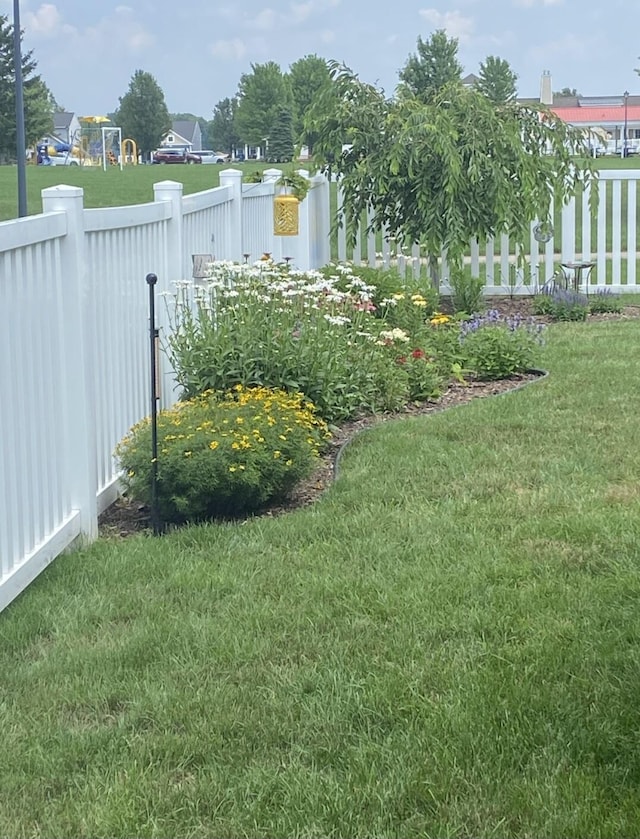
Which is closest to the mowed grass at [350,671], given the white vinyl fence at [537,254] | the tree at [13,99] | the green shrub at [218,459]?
the green shrub at [218,459]

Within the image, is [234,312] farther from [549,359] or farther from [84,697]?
[84,697]

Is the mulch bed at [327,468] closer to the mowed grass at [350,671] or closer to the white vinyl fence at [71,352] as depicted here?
the white vinyl fence at [71,352]

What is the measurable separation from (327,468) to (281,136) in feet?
228

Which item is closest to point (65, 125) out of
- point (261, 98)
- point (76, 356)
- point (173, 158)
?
point (173, 158)

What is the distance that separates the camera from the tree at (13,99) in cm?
5366

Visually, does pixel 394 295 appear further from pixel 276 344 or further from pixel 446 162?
pixel 276 344

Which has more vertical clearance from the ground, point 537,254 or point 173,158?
point 173,158

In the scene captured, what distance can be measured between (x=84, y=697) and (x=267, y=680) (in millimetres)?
533

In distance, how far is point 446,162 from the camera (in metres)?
9.81

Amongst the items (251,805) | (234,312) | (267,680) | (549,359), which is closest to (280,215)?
(549,359)

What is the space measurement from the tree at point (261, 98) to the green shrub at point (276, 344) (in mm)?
73109

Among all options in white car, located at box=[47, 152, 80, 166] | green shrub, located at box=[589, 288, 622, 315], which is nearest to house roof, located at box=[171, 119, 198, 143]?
white car, located at box=[47, 152, 80, 166]

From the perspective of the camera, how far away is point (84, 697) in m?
3.25

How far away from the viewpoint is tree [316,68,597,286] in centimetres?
1009
